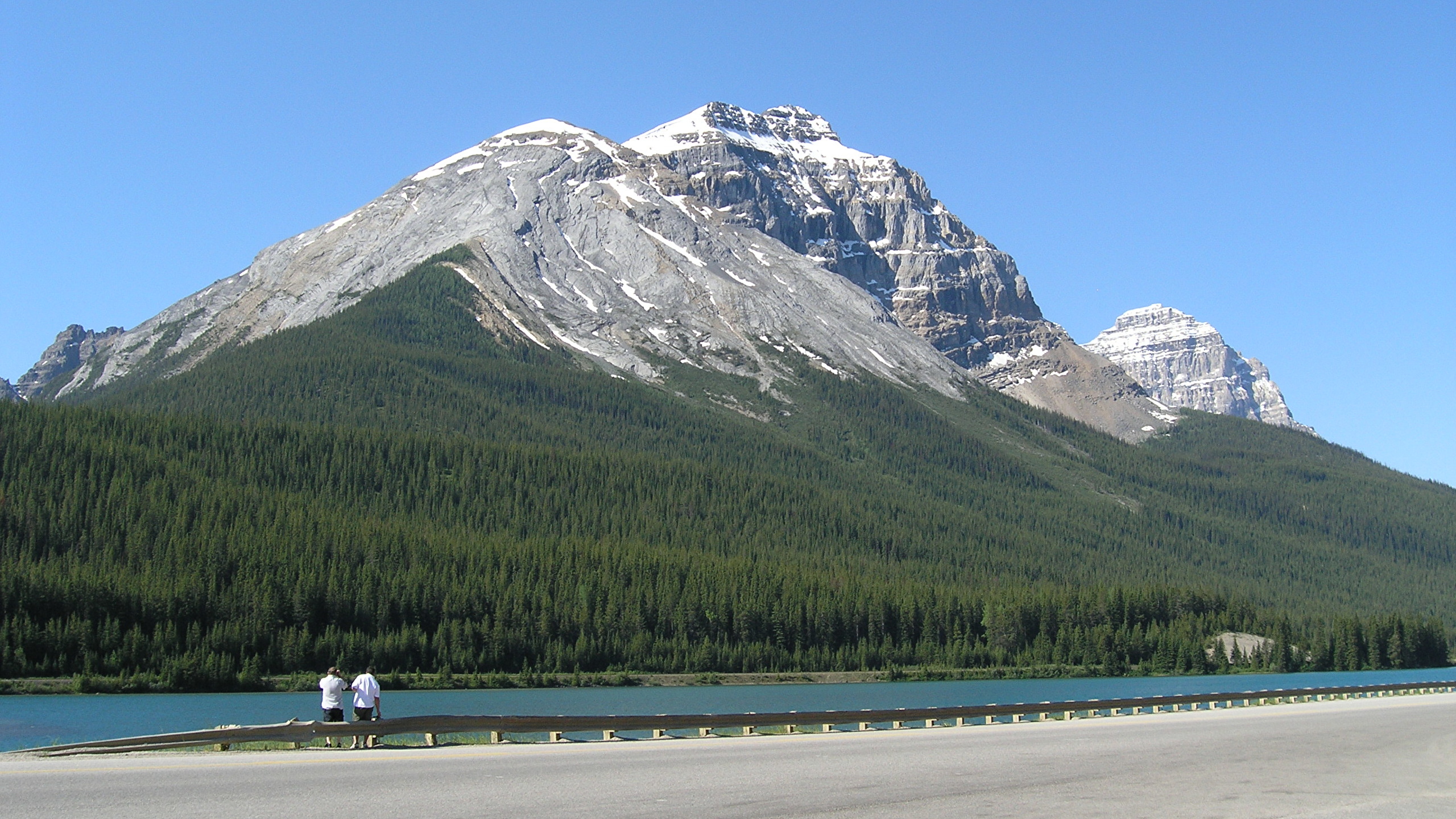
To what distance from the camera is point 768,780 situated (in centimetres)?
3384

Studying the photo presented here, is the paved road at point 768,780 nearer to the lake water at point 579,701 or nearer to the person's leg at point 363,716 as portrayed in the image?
the person's leg at point 363,716

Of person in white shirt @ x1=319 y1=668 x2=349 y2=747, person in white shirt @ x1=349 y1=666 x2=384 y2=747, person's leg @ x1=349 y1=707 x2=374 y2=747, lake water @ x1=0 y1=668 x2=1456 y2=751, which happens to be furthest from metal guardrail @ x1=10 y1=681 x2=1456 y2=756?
lake water @ x1=0 y1=668 x2=1456 y2=751

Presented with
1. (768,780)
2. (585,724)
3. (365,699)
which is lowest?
(768,780)

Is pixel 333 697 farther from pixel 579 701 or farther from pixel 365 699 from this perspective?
pixel 579 701

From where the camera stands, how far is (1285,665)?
180625 mm

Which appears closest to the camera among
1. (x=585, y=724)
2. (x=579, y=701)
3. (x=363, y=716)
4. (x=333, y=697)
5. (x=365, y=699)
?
(x=365, y=699)

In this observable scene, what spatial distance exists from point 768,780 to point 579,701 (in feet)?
274

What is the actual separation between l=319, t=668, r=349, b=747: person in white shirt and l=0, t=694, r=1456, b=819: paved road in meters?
2.58

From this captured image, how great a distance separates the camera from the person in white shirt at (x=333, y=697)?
41.9 m

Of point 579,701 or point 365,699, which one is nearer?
point 365,699

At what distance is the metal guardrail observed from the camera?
128 ft

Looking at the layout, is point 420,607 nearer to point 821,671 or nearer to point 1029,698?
point 821,671

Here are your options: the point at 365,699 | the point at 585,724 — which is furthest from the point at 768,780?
the point at 365,699

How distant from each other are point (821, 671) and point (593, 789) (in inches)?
5467
